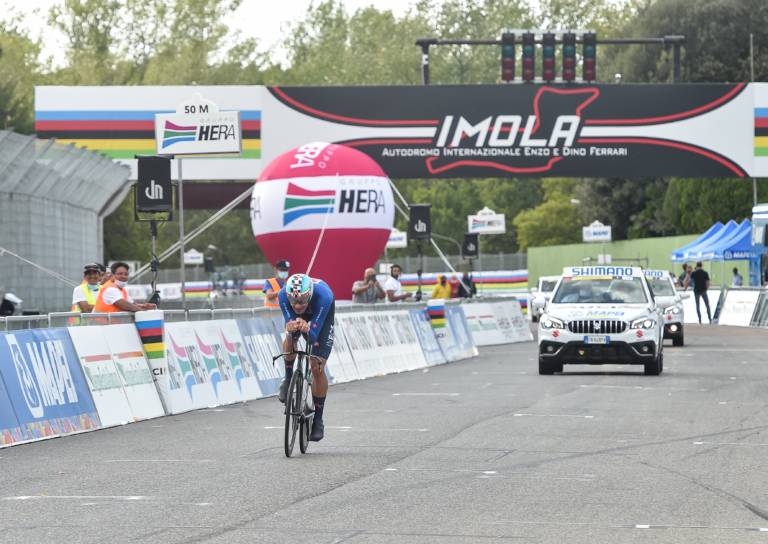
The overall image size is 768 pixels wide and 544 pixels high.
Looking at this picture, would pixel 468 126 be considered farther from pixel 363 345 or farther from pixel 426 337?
pixel 363 345

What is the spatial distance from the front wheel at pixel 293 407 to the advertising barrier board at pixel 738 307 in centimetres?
3730

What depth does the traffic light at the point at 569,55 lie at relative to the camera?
44.1 metres

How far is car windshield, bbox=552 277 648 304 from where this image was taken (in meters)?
25.3

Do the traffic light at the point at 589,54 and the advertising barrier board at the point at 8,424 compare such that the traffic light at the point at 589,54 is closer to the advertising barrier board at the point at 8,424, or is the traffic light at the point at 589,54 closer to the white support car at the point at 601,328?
the white support car at the point at 601,328

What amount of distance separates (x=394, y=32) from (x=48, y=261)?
84307 millimetres

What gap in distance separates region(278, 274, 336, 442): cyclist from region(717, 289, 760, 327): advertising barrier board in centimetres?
3675

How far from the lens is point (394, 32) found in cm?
11181

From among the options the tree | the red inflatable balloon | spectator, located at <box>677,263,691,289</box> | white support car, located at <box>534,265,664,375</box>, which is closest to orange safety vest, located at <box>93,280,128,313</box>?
white support car, located at <box>534,265,664,375</box>

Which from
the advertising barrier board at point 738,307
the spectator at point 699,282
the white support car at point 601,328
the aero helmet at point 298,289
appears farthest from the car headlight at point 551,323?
the advertising barrier board at point 738,307

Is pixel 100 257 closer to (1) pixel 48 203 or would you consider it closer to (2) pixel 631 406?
(1) pixel 48 203

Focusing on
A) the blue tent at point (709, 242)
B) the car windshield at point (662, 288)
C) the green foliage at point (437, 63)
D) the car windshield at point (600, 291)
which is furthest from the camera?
the green foliage at point (437, 63)

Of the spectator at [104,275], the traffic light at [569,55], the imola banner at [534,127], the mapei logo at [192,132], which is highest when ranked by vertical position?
the traffic light at [569,55]

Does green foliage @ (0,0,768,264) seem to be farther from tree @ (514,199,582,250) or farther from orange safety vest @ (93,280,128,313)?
orange safety vest @ (93,280,128,313)

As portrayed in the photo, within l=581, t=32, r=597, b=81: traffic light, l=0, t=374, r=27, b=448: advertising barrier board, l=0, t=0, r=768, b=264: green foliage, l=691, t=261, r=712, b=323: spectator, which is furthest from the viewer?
l=0, t=0, r=768, b=264: green foliage
